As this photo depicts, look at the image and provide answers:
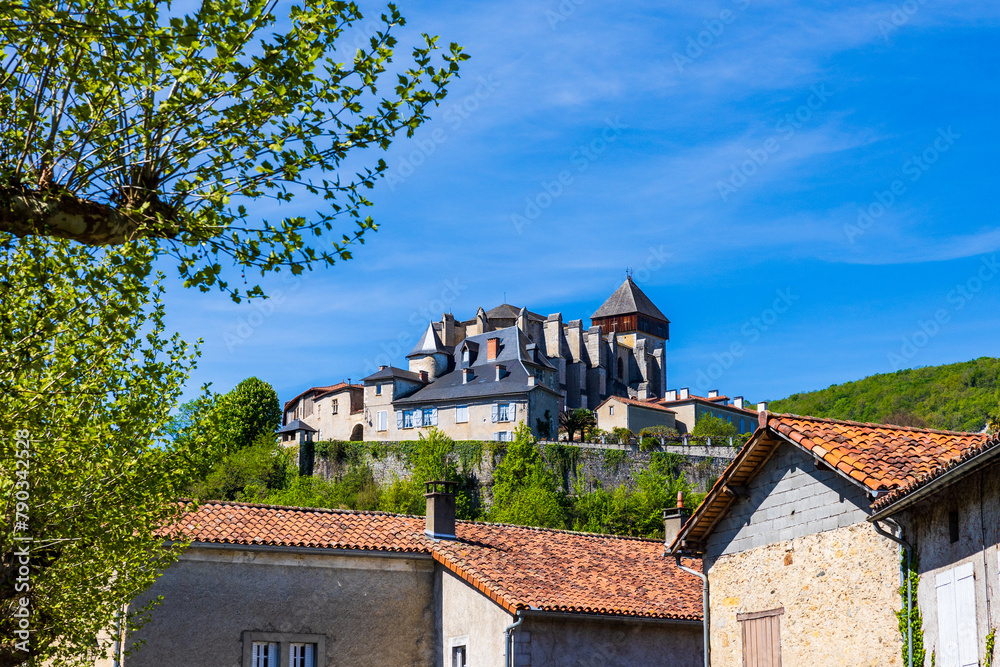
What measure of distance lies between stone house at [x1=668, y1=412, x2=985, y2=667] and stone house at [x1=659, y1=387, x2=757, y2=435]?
223 ft

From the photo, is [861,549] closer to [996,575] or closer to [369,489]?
[996,575]

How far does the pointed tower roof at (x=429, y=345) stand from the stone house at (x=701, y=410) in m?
18.8

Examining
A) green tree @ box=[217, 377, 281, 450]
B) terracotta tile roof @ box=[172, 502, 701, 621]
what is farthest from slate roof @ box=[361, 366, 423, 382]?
terracotta tile roof @ box=[172, 502, 701, 621]

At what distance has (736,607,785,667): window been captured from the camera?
46.3 ft

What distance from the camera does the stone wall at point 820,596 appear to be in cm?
1234

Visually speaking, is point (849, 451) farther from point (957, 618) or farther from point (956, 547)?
→ point (957, 618)

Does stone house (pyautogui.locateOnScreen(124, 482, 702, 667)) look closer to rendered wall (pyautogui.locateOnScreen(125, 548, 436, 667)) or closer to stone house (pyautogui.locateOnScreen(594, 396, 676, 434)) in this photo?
rendered wall (pyautogui.locateOnScreen(125, 548, 436, 667))

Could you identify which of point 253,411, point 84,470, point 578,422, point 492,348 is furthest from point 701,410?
point 84,470

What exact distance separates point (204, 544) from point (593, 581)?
720 centimetres

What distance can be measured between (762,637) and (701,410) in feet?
236

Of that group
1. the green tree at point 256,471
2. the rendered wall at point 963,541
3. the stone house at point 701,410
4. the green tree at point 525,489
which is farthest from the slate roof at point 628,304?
the rendered wall at point 963,541

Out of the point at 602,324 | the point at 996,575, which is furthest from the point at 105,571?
the point at 602,324

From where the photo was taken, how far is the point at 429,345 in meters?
81.2

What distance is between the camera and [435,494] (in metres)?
20.7
